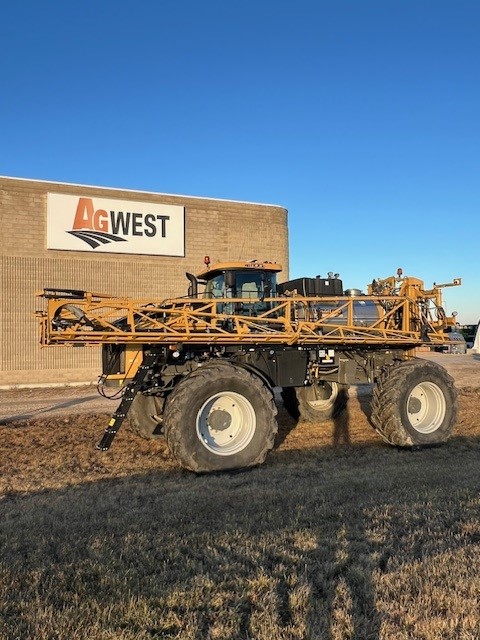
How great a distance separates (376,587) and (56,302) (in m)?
4.79

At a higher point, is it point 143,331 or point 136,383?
point 143,331

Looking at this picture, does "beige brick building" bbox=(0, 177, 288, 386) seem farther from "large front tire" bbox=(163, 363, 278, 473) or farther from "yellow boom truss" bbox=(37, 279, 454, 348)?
"large front tire" bbox=(163, 363, 278, 473)

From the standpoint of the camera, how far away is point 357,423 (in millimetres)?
10438

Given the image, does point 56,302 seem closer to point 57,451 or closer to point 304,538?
point 57,451

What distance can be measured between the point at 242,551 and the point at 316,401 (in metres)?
6.55

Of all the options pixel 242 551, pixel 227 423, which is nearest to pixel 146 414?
pixel 227 423

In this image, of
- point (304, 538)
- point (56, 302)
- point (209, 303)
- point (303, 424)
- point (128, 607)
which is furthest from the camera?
point (303, 424)

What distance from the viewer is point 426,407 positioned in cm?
874

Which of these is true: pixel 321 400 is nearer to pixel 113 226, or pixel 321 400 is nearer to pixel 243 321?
pixel 243 321

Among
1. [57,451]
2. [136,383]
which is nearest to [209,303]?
[136,383]

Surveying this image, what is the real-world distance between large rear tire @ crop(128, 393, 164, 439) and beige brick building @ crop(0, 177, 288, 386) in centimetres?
1052

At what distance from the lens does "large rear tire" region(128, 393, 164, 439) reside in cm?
874

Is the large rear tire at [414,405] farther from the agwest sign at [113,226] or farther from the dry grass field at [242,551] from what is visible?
the agwest sign at [113,226]

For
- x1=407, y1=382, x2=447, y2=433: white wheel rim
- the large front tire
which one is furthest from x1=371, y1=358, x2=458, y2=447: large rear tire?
the large front tire
